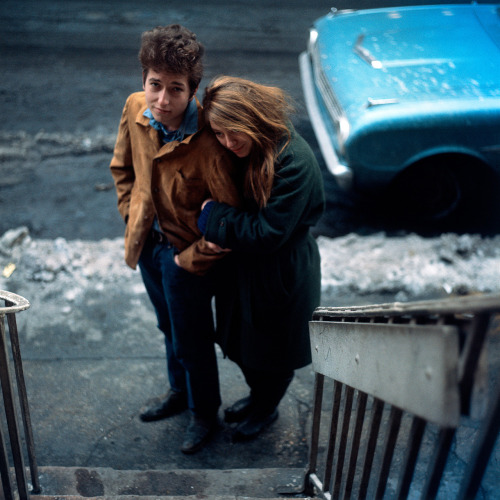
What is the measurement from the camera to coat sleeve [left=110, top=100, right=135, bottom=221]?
2.61m

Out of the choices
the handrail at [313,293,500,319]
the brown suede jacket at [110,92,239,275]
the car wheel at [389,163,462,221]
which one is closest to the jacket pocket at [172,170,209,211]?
the brown suede jacket at [110,92,239,275]

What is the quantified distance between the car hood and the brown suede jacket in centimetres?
236

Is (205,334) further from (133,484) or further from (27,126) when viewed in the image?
(27,126)

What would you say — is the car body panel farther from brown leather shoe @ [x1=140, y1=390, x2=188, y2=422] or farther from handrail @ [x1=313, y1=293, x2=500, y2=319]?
handrail @ [x1=313, y1=293, x2=500, y2=319]

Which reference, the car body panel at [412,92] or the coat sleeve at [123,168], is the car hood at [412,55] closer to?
the car body panel at [412,92]

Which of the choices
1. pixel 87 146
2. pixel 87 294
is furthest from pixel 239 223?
pixel 87 146

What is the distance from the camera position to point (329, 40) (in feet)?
17.7

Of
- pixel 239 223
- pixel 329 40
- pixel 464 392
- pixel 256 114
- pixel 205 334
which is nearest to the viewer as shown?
pixel 464 392

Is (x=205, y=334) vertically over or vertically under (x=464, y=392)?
under

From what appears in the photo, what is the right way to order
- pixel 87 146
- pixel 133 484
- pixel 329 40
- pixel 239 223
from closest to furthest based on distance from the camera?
1. pixel 239 223
2. pixel 133 484
3. pixel 329 40
4. pixel 87 146

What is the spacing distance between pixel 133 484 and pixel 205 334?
75cm

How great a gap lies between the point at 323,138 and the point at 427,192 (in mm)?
1038

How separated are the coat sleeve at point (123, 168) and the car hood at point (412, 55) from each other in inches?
89.7

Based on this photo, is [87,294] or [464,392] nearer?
[464,392]
